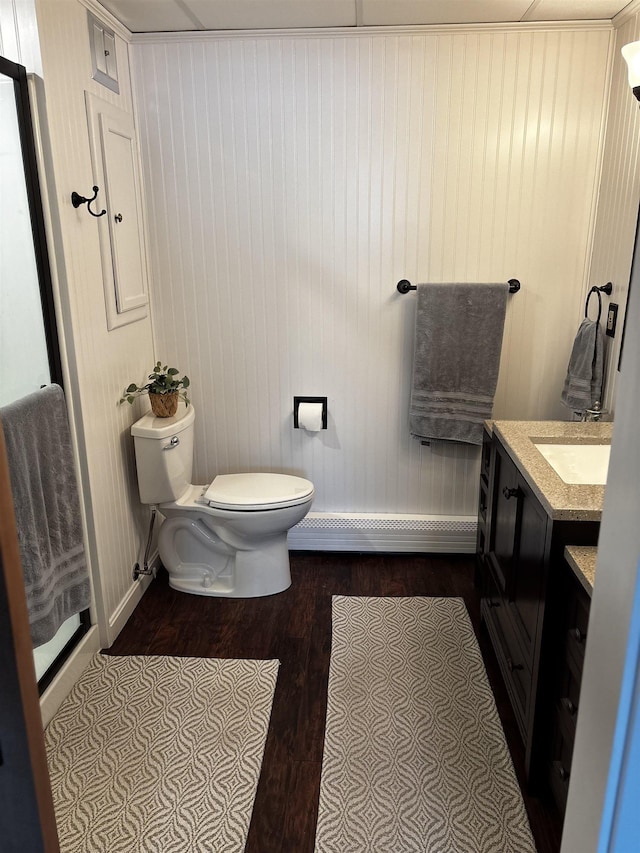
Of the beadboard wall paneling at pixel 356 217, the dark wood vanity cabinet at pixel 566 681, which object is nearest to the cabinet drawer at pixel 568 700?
the dark wood vanity cabinet at pixel 566 681

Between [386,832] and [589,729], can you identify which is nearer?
[589,729]

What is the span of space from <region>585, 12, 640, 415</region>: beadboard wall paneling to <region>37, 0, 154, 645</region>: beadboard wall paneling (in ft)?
6.11

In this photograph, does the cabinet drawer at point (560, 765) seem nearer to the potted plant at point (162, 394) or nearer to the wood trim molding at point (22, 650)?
the wood trim molding at point (22, 650)

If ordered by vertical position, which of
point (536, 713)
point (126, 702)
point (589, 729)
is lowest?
point (126, 702)

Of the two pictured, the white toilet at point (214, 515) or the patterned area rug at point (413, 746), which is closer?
the patterned area rug at point (413, 746)

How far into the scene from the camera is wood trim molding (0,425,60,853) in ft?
2.25

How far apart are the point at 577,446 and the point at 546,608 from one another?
0.71m

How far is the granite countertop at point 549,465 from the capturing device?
1.56 meters

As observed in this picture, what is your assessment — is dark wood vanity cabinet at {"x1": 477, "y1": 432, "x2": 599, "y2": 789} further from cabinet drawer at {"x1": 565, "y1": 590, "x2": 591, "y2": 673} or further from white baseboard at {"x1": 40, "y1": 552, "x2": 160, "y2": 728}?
white baseboard at {"x1": 40, "y1": 552, "x2": 160, "y2": 728}

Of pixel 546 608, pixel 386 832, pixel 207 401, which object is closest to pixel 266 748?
pixel 386 832

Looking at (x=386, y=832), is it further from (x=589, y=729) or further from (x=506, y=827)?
(x=589, y=729)

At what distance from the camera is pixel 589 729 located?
0.77m

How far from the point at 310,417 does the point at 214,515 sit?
0.62 meters

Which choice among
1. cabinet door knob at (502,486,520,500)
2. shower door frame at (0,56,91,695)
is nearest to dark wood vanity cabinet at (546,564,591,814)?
cabinet door knob at (502,486,520,500)
